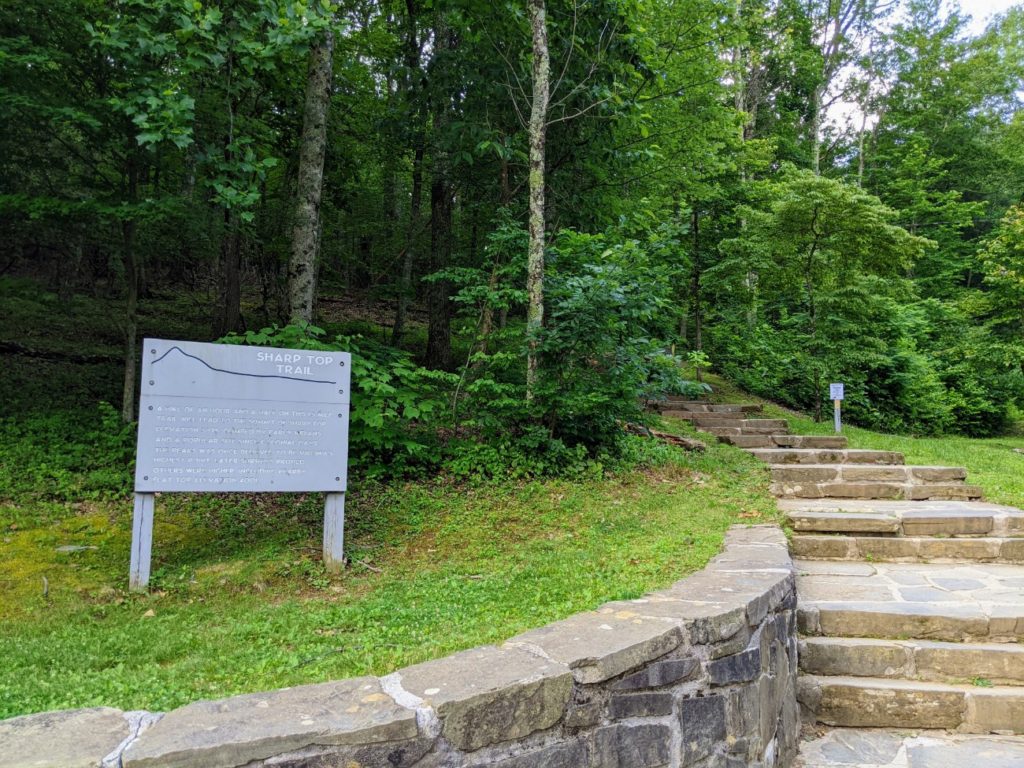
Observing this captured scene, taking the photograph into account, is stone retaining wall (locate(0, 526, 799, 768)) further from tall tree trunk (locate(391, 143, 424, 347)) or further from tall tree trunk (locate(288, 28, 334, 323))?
tall tree trunk (locate(391, 143, 424, 347))

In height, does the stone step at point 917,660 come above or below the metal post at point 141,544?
below

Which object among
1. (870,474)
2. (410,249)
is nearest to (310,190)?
(410,249)

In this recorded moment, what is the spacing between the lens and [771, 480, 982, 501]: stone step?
605 cm

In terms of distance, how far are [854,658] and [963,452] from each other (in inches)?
312

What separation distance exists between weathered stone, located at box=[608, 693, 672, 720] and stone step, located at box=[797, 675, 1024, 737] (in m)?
1.53

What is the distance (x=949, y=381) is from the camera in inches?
545

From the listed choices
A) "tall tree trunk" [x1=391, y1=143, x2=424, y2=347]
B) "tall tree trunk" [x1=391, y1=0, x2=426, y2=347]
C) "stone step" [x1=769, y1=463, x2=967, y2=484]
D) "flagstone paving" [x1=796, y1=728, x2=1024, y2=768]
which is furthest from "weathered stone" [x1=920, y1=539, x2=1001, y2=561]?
"tall tree trunk" [x1=391, y1=143, x2=424, y2=347]

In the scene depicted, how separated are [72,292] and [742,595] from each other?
474 inches

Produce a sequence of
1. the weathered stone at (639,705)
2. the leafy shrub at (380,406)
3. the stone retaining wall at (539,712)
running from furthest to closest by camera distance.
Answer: the leafy shrub at (380,406) < the weathered stone at (639,705) < the stone retaining wall at (539,712)

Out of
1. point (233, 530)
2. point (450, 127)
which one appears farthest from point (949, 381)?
point (233, 530)

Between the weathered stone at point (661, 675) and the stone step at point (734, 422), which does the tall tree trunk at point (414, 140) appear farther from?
the weathered stone at point (661, 675)

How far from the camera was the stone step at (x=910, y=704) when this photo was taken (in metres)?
2.97

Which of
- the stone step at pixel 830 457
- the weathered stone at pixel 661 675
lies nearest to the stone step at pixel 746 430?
the stone step at pixel 830 457

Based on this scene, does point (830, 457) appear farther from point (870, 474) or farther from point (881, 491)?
point (881, 491)
